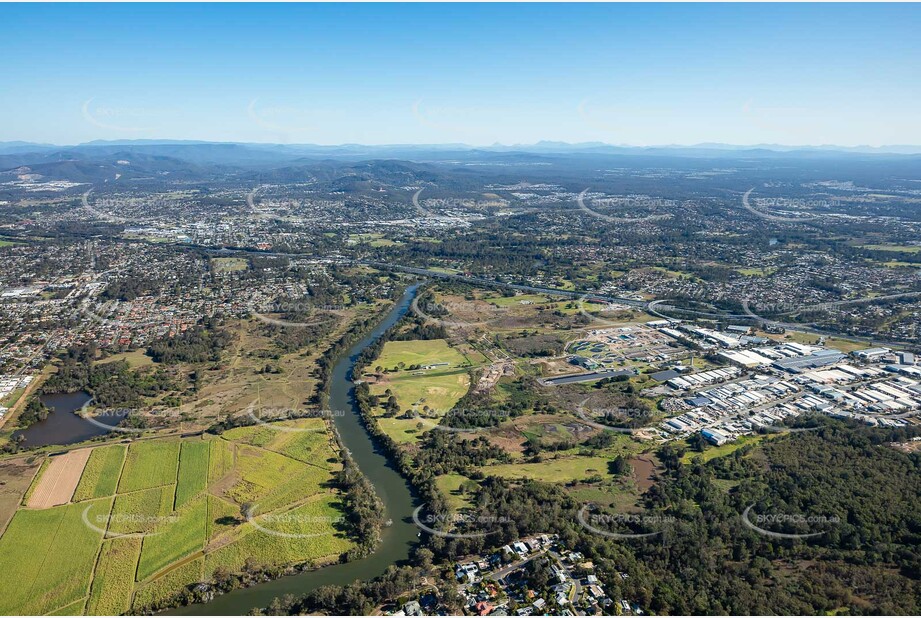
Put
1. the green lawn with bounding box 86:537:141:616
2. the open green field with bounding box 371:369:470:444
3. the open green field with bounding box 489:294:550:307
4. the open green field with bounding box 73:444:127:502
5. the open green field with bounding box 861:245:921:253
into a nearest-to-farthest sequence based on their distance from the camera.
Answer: the green lawn with bounding box 86:537:141:616, the open green field with bounding box 73:444:127:502, the open green field with bounding box 371:369:470:444, the open green field with bounding box 489:294:550:307, the open green field with bounding box 861:245:921:253

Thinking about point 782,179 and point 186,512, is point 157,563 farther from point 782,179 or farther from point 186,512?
point 782,179

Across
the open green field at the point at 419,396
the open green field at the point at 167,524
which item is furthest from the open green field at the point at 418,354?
the open green field at the point at 167,524

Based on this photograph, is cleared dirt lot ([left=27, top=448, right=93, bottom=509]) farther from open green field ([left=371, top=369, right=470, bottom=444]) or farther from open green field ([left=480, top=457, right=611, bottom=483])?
open green field ([left=480, top=457, right=611, bottom=483])

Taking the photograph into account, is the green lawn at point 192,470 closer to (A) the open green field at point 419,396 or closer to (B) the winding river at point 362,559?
(B) the winding river at point 362,559

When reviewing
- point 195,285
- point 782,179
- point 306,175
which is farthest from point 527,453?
point 782,179

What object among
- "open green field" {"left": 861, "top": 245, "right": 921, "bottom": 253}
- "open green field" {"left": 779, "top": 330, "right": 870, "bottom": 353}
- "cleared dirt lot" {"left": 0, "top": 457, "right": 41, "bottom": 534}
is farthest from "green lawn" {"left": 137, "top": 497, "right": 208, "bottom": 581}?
"open green field" {"left": 861, "top": 245, "right": 921, "bottom": 253}

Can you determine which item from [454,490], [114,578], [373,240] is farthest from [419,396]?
[373,240]
